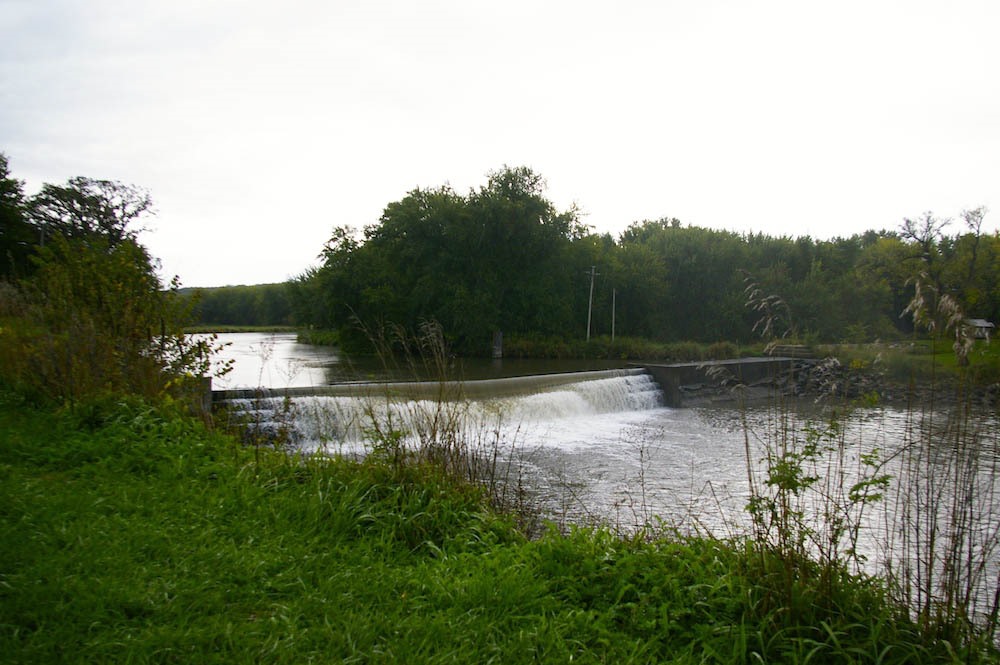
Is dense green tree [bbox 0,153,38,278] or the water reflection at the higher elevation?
dense green tree [bbox 0,153,38,278]

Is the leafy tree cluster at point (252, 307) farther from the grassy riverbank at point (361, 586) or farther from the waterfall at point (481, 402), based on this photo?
the grassy riverbank at point (361, 586)

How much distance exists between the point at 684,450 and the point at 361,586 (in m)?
8.11

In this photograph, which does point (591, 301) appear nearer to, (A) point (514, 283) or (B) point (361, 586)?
(A) point (514, 283)

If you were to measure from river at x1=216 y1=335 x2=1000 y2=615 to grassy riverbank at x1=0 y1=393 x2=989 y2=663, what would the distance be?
0.43 meters

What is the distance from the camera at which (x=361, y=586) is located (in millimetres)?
2887

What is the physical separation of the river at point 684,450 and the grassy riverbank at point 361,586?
43 centimetres

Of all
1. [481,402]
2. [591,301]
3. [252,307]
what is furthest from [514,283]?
[252,307]

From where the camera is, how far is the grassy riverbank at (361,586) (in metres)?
2.37

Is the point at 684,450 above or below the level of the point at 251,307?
below

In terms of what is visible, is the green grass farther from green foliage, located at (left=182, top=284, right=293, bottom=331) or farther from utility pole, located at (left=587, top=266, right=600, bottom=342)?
green foliage, located at (left=182, top=284, right=293, bottom=331)

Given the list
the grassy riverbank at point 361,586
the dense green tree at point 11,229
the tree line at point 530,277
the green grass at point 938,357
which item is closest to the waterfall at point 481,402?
the grassy riverbank at point 361,586

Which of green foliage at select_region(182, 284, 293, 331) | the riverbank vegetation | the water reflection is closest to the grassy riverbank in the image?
the riverbank vegetation

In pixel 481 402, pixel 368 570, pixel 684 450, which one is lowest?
pixel 684 450

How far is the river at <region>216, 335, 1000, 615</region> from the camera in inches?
133
